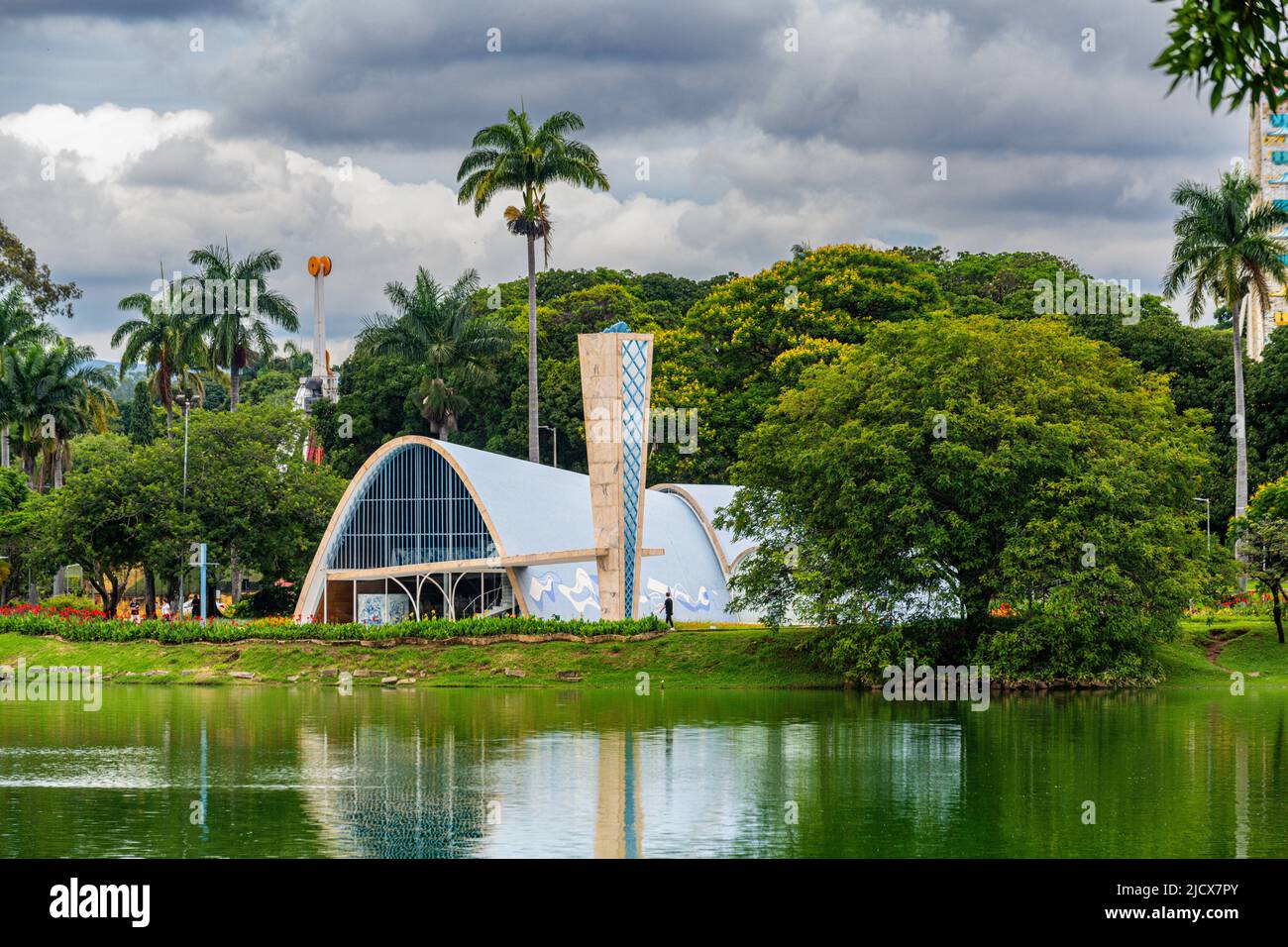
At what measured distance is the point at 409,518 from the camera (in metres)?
52.4

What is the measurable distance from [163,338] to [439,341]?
45.3 ft

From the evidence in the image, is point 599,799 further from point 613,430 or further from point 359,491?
point 359,491

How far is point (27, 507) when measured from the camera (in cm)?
5938

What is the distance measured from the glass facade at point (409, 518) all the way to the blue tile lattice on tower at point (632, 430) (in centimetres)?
745

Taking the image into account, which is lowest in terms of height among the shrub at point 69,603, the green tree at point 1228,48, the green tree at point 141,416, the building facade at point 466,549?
the shrub at point 69,603

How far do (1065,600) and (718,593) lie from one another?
2085cm

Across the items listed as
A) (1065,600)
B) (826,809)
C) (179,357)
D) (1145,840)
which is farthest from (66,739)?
(179,357)

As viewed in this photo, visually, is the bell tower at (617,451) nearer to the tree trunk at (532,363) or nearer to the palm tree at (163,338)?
the tree trunk at (532,363)

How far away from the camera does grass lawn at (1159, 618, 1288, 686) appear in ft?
133

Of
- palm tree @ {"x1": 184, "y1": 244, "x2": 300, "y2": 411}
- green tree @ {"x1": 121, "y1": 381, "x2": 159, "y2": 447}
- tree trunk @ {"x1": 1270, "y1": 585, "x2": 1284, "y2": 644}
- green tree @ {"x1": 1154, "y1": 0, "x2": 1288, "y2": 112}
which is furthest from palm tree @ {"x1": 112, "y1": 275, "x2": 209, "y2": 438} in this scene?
green tree @ {"x1": 1154, "y1": 0, "x2": 1288, "y2": 112}

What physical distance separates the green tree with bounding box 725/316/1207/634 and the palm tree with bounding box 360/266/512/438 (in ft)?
98.2

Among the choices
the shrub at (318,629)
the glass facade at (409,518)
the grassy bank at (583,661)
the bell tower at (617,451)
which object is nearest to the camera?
the grassy bank at (583,661)

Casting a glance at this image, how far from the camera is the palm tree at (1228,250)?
52.3m

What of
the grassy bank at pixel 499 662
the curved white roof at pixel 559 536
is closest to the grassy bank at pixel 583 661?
the grassy bank at pixel 499 662
